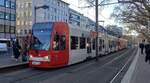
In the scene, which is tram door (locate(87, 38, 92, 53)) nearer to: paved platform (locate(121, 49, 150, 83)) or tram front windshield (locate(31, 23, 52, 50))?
paved platform (locate(121, 49, 150, 83))

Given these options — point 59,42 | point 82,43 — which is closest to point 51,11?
point 82,43

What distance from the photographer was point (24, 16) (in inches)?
4033

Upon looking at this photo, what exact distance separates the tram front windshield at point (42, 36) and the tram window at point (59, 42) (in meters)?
0.54

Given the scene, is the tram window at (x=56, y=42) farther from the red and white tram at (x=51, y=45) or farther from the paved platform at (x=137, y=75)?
the paved platform at (x=137, y=75)

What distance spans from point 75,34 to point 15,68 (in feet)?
22.1

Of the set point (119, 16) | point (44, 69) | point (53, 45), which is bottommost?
point (44, 69)

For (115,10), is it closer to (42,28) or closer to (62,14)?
(42,28)

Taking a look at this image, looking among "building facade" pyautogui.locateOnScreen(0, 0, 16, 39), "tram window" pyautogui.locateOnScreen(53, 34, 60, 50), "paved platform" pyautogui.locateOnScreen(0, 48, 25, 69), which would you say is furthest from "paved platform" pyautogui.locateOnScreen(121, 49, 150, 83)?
"building facade" pyautogui.locateOnScreen(0, 0, 16, 39)

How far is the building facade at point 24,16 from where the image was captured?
101m

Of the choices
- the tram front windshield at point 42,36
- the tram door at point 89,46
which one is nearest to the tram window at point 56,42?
the tram front windshield at point 42,36

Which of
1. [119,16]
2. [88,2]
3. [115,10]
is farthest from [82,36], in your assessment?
[119,16]

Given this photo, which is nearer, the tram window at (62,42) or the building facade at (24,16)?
the tram window at (62,42)

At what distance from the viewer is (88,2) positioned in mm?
38094

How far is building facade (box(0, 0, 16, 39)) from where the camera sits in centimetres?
7856
